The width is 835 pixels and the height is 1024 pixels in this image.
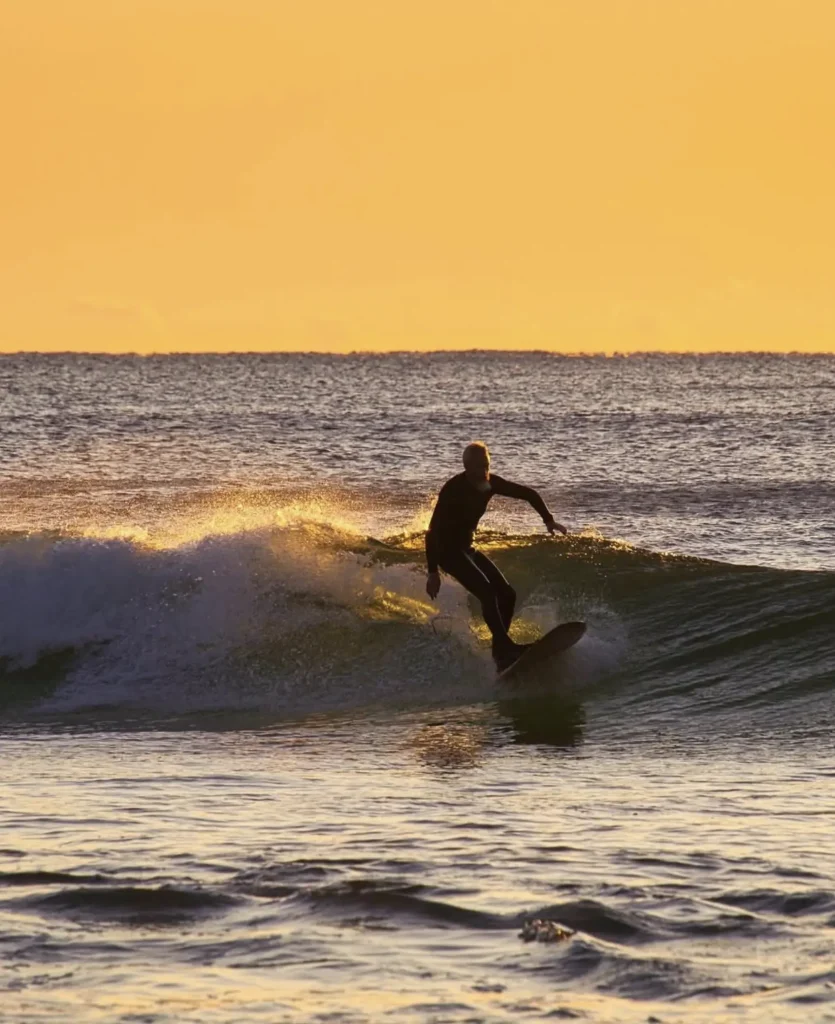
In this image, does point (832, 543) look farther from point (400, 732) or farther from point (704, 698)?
point (400, 732)

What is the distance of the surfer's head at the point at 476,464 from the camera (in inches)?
499

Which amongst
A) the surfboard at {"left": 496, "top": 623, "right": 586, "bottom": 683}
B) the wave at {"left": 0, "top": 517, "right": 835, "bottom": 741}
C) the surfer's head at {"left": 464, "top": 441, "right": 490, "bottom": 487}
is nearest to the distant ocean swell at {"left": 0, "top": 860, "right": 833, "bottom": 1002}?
the wave at {"left": 0, "top": 517, "right": 835, "bottom": 741}

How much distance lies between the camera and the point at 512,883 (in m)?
7.43

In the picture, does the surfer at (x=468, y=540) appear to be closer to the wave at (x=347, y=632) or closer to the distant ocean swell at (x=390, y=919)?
the wave at (x=347, y=632)

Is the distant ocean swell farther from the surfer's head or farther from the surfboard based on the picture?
the surfboard

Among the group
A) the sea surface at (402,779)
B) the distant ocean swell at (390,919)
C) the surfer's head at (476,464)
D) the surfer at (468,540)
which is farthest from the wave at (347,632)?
the distant ocean swell at (390,919)

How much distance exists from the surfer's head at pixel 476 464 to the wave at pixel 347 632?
168 cm

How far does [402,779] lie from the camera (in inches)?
398

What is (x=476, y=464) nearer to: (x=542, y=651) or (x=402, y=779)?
(x=542, y=651)

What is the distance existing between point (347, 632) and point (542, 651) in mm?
2190

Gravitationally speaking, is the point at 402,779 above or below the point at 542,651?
below

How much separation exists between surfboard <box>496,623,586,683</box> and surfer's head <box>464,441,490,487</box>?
1.35 m

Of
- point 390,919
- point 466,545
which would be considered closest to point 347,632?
point 466,545

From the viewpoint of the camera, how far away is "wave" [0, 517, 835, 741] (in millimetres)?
13391
